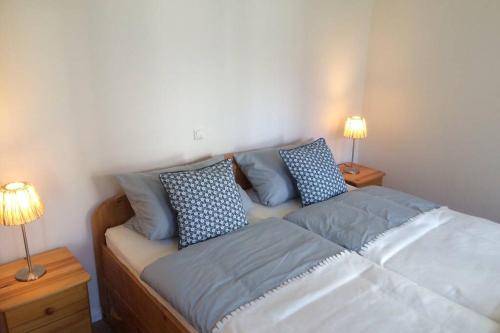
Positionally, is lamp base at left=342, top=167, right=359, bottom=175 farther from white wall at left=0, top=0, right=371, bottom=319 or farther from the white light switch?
the white light switch

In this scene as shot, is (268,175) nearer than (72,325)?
No

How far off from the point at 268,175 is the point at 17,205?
1.40 meters

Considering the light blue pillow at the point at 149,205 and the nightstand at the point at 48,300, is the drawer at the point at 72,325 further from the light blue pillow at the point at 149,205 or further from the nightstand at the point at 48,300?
the light blue pillow at the point at 149,205

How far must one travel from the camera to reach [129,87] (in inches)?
80.7

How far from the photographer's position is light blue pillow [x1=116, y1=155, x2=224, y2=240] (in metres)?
1.92

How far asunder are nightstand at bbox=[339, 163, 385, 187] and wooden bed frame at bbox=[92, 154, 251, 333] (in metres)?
1.73

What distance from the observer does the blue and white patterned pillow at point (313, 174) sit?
2.35 metres

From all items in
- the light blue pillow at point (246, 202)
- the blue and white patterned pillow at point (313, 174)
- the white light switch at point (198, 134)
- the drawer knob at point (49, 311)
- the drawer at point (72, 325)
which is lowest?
the drawer at point (72, 325)

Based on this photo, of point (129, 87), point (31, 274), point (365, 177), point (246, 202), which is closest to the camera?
point (31, 274)

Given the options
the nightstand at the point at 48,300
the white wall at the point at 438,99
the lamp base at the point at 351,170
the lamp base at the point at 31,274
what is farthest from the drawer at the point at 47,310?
the white wall at the point at 438,99

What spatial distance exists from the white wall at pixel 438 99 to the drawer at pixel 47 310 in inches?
106

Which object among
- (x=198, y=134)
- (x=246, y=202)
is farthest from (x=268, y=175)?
(x=198, y=134)

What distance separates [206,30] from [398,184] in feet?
7.13

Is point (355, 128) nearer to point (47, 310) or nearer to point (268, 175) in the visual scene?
point (268, 175)
